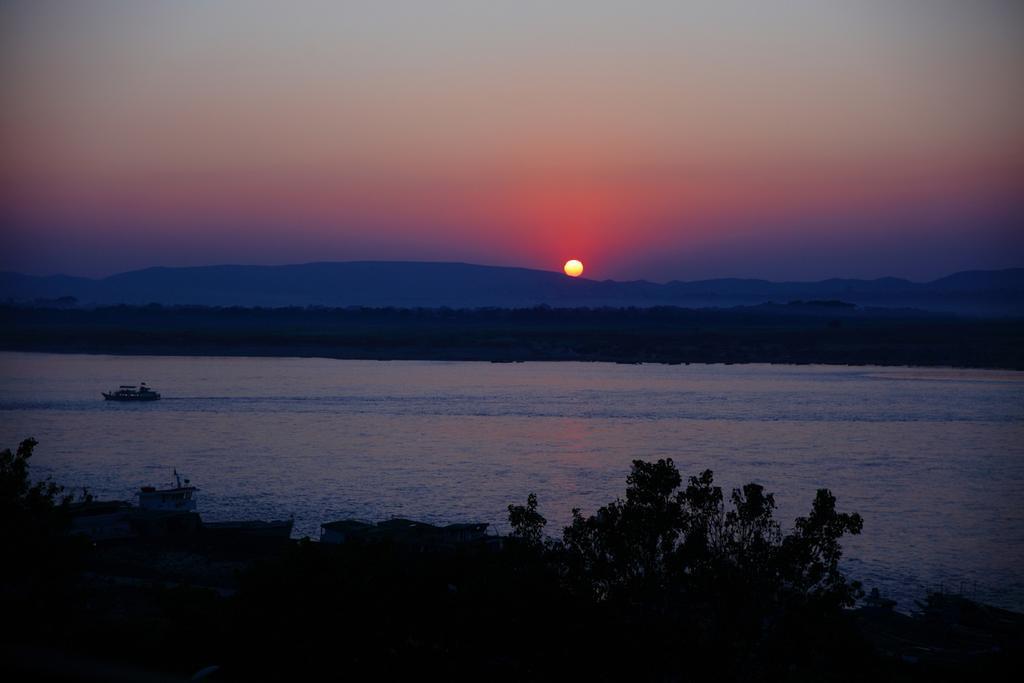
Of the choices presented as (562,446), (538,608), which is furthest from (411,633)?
(562,446)

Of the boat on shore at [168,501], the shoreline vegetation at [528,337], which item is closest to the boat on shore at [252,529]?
the boat on shore at [168,501]

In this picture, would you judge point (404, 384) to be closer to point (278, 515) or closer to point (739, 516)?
point (278, 515)

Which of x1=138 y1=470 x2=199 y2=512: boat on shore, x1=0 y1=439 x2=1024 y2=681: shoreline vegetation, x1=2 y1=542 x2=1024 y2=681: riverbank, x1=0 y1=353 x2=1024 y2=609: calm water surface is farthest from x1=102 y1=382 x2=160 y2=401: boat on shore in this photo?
x1=2 y1=542 x2=1024 y2=681: riverbank

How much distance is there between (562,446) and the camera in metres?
31.1

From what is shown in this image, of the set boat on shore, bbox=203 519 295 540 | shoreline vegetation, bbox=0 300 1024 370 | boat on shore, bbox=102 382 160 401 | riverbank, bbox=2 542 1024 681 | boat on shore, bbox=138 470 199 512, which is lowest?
boat on shore, bbox=203 519 295 540

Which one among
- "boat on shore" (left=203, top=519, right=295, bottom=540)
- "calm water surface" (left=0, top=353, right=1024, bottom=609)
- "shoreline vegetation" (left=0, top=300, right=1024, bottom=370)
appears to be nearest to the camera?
"boat on shore" (left=203, top=519, right=295, bottom=540)

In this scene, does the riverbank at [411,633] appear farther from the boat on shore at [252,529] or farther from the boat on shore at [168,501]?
the boat on shore at [168,501]

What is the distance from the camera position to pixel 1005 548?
1867cm

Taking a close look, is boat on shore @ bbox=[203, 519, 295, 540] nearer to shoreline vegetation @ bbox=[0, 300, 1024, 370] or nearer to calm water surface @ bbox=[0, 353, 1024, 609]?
calm water surface @ bbox=[0, 353, 1024, 609]

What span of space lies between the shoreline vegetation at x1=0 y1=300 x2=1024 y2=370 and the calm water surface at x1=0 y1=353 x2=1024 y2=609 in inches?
562

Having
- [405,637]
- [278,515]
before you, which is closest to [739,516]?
[405,637]

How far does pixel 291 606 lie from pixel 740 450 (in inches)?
887

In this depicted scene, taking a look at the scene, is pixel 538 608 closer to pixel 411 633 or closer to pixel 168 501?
pixel 411 633

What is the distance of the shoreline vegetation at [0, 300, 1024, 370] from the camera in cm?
7212
